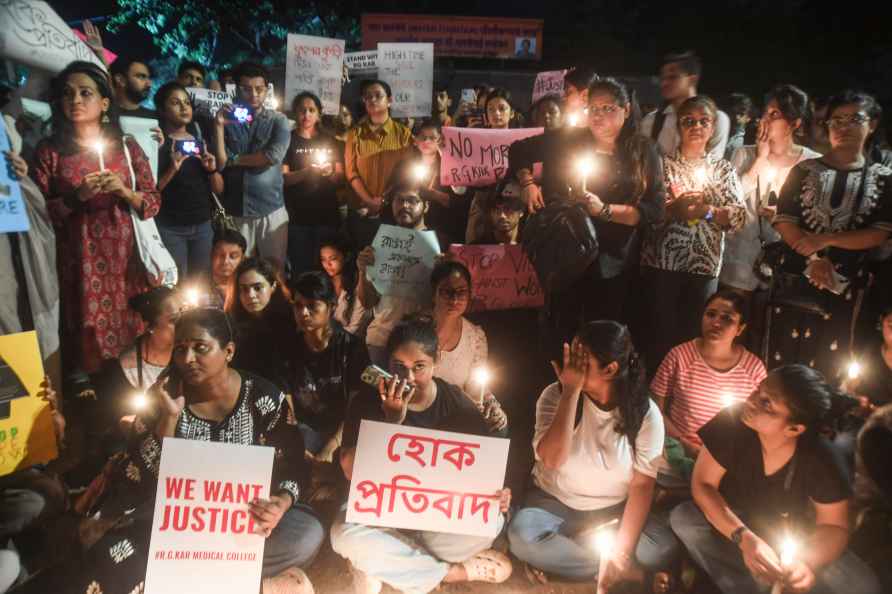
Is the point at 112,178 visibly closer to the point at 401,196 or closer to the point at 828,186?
the point at 401,196

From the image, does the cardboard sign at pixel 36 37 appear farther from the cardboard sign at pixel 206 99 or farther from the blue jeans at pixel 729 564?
the blue jeans at pixel 729 564

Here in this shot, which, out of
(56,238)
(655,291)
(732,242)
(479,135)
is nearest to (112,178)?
(56,238)

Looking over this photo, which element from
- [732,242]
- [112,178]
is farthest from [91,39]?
[732,242]

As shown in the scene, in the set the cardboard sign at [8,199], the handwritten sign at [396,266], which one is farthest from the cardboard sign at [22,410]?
the handwritten sign at [396,266]

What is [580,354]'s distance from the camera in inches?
118

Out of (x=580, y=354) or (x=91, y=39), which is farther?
(x=91, y=39)

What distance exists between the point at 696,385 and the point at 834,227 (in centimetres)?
113

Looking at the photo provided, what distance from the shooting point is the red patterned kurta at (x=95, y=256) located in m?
3.79

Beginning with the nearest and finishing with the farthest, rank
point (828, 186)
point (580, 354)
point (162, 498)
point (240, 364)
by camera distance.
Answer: point (162, 498)
point (580, 354)
point (828, 186)
point (240, 364)

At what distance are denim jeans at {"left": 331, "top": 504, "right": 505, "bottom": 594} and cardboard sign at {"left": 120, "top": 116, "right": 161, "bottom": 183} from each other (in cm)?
279

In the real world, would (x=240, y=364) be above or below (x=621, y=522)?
above

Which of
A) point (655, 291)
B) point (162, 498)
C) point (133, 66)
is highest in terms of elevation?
point (133, 66)

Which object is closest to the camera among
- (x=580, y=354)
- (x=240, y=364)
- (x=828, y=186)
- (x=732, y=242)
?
(x=580, y=354)

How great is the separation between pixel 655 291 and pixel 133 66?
13.9 feet
